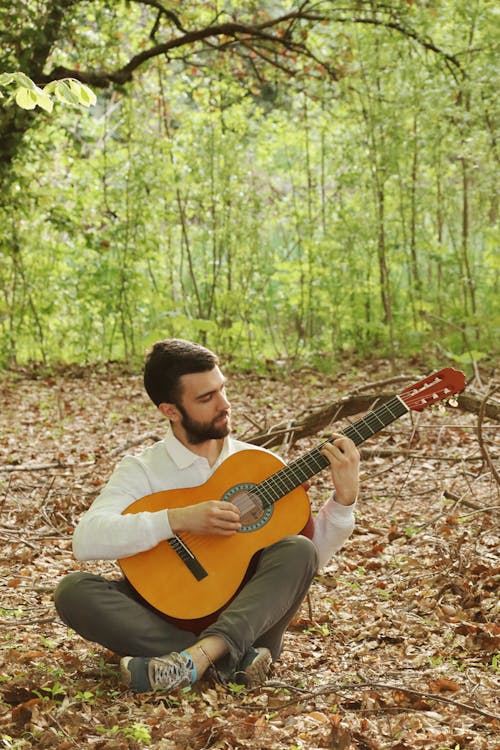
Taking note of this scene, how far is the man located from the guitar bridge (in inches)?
1.9

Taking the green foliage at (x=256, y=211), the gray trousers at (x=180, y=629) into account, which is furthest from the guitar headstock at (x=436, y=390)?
the green foliage at (x=256, y=211)

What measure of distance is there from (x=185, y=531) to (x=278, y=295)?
894 cm

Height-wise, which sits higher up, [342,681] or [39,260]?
[39,260]

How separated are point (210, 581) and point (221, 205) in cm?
869

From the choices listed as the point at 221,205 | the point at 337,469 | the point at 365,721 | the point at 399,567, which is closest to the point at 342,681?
the point at 365,721

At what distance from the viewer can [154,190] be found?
36.4 feet

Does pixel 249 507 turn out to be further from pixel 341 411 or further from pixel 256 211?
pixel 256 211

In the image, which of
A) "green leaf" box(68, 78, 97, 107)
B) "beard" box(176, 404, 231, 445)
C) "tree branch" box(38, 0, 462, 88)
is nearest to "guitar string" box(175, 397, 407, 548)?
"beard" box(176, 404, 231, 445)

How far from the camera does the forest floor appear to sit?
7.90ft

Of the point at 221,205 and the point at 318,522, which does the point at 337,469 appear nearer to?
the point at 318,522

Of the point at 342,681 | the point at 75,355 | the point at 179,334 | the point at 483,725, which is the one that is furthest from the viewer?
the point at 75,355

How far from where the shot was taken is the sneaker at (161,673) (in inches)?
105

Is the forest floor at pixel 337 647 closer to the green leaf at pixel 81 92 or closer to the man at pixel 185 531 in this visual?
the man at pixel 185 531

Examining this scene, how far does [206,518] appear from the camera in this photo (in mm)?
2793
